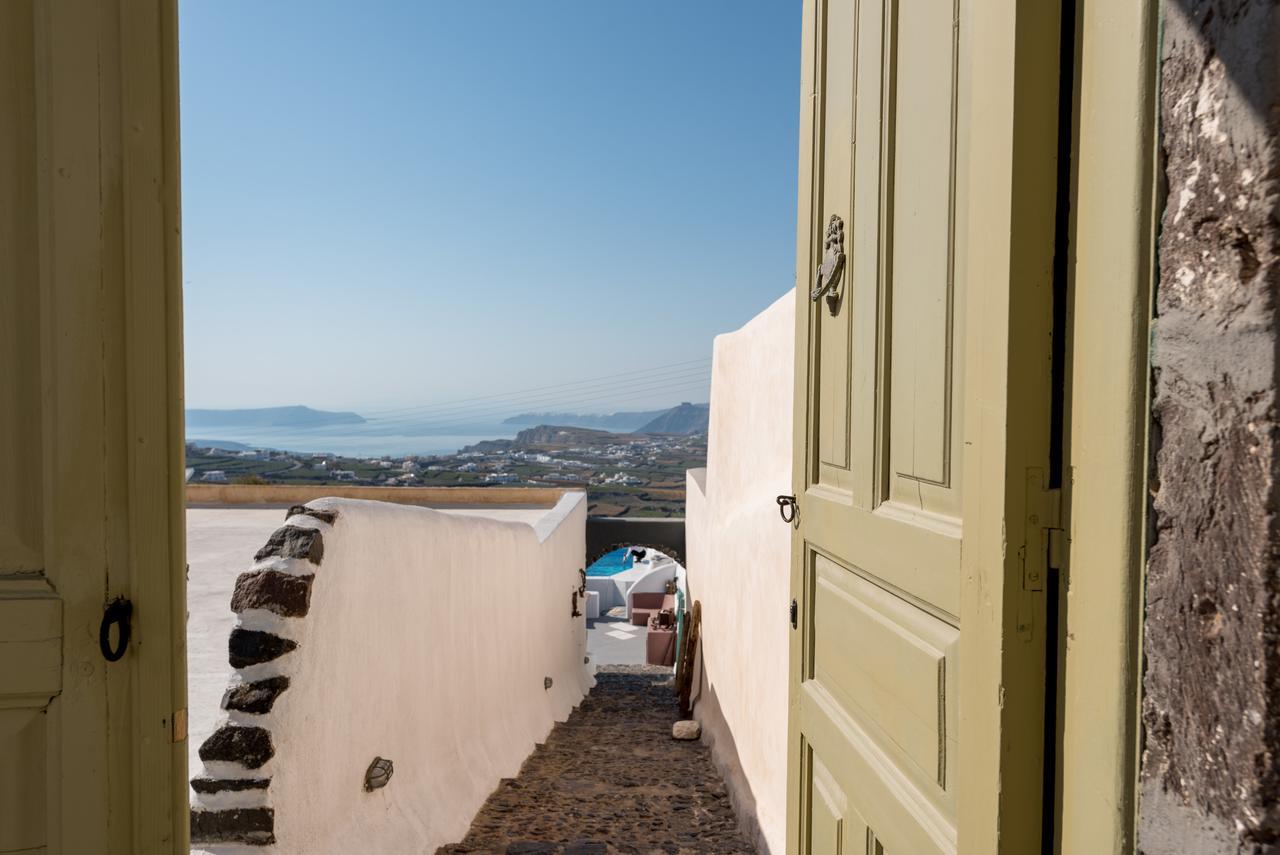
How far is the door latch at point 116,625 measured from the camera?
4.04 feet

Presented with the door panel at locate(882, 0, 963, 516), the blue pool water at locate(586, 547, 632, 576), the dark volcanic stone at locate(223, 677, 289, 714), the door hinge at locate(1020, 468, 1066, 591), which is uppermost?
the door panel at locate(882, 0, 963, 516)

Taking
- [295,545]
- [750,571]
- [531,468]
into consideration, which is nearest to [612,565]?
[531,468]

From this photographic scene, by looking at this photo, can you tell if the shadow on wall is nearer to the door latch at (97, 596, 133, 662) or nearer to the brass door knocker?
the brass door knocker

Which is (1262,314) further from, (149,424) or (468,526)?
(468,526)

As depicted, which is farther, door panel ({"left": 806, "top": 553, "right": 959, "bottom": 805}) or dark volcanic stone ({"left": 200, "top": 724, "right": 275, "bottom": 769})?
dark volcanic stone ({"left": 200, "top": 724, "right": 275, "bottom": 769})

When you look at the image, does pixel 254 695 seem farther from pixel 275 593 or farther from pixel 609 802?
pixel 609 802

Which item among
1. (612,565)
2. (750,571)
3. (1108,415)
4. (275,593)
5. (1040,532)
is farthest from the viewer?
(612,565)

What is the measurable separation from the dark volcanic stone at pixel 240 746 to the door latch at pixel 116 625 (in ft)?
4.11

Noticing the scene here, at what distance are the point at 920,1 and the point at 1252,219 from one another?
2.98ft

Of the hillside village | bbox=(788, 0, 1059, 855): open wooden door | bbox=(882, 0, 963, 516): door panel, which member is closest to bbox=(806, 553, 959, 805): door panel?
bbox=(788, 0, 1059, 855): open wooden door

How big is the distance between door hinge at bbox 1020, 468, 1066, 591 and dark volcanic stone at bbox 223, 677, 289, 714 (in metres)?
2.34

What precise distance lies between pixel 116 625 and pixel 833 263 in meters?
1.65

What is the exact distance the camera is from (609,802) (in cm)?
457

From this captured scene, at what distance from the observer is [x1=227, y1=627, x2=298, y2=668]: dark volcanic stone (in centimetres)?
241
